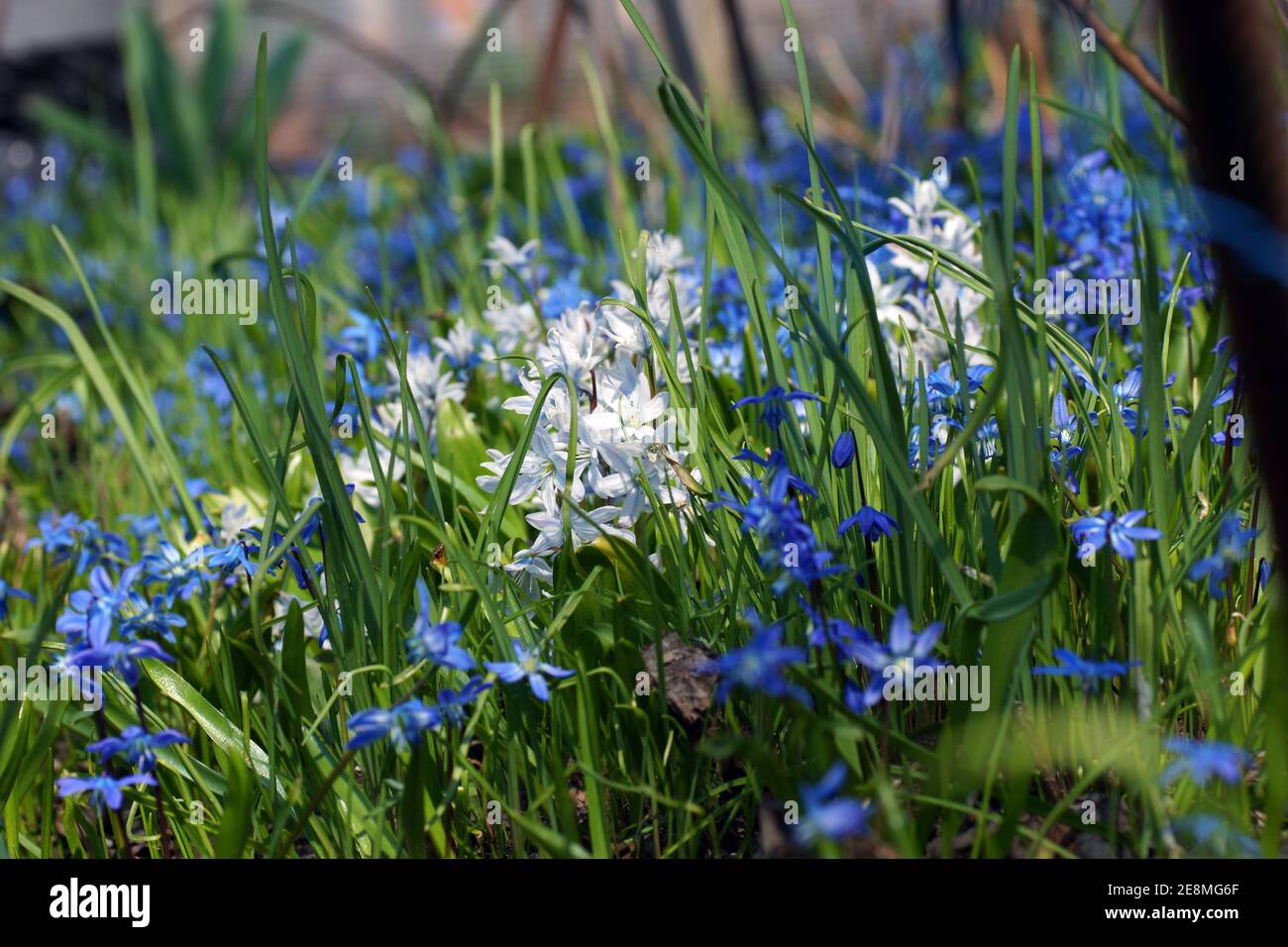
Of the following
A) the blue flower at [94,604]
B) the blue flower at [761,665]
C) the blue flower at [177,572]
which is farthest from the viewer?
the blue flower at [177,572]

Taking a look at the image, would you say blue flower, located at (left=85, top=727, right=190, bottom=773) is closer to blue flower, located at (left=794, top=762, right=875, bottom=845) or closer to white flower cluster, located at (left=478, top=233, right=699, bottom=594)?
white flower cluster, located at (left=478, top=233, right=699, bottom=594)

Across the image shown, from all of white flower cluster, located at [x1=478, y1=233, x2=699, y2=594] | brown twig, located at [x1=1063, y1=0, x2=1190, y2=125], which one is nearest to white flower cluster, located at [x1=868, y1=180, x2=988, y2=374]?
brown twig, located at [x1=1063, y1=0, x2=1190, y2=125]

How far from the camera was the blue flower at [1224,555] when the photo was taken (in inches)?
39.9

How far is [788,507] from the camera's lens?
42.9 inches

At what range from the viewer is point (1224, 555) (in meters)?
1.05

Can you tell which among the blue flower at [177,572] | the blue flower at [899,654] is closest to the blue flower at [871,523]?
the blue flower at [899,654]

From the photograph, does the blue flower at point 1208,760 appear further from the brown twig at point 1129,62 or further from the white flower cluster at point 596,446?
the brown twig at point 1129,62

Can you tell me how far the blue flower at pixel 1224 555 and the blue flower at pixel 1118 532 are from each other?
58 mm

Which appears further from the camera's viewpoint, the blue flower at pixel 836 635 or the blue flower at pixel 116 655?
the blue flower at pixel 116 655

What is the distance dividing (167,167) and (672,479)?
610 cm

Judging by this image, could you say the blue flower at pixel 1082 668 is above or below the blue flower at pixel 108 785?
above

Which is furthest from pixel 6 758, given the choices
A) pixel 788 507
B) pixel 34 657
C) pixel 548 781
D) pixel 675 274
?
pixel 675 274

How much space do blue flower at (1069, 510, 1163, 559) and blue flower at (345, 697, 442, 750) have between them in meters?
0.70

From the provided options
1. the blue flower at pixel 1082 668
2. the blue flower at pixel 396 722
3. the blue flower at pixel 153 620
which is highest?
the blue flower at pixel 153 620
